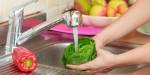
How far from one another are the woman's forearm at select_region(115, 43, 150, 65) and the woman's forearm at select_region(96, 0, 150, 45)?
6.8 inches

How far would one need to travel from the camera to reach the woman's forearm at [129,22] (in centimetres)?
107

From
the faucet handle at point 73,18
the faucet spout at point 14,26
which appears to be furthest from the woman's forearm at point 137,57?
the faucet spout at point 14,26

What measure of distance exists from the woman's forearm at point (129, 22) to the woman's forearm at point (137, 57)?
173mm

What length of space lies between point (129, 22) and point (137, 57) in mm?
236

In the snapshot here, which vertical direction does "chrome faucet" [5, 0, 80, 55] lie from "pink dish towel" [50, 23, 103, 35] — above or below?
above

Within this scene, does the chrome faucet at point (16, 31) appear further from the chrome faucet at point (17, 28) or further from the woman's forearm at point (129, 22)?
the woman's forearm at point (129, 22)

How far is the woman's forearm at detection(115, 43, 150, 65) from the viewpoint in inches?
34.5

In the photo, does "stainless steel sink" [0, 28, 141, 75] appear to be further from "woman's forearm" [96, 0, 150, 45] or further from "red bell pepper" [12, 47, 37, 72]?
"red bell pepper" [12, 47, 37, 72]

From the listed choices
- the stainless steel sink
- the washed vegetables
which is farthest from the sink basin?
the washed vegetables

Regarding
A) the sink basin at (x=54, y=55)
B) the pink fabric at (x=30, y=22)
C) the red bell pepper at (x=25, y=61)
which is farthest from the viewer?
the pink fabric at (x=30, y=22)

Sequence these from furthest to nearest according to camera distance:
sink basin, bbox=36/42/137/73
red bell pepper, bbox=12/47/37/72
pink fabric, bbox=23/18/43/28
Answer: pink fabric, bbox=23/18/43/28, sink basin, bbox=36/42/137/73, red bell pepper, bbox=12/47/37/72

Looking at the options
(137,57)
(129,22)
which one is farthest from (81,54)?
(129,22)

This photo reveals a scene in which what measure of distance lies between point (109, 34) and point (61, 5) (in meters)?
0.41

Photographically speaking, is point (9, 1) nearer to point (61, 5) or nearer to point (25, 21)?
point (25, 21)
